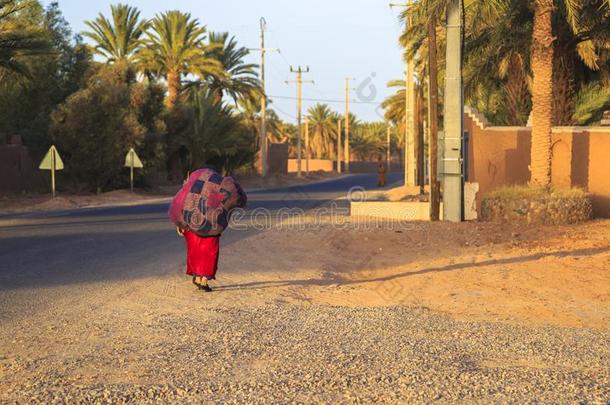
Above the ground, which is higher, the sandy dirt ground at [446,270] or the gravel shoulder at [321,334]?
the gravel shoulder at [321,334]

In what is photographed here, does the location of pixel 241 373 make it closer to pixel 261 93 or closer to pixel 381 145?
pixel 261 93

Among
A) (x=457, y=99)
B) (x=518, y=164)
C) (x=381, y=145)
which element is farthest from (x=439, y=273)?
(x=381, y=145)

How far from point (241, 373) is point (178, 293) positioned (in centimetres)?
430

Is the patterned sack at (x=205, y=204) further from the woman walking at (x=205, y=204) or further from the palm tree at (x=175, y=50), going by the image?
the palm tree at (x=175, y=50)

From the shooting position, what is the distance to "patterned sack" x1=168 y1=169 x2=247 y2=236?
10.2 metres

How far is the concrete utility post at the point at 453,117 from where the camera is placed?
2142 cm

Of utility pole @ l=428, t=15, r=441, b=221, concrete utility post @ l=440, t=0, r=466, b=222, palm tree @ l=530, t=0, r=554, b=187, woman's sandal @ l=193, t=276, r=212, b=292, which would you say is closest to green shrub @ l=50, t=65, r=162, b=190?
utility pole @ l=428, t=15, r=441, b=221

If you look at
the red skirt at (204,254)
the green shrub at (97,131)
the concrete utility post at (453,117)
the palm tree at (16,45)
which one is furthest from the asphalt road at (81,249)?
the green shrub at (97,131)

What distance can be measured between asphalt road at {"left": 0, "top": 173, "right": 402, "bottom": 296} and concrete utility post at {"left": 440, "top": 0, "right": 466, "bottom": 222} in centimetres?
594

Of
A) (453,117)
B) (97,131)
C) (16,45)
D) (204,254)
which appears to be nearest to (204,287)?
(204,254)

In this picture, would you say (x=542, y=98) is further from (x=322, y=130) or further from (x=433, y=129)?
(x=322, y=130)

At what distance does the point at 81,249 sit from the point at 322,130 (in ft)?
329

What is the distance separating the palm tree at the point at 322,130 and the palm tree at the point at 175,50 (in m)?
62.0

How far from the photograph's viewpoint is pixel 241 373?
20.7 feet
